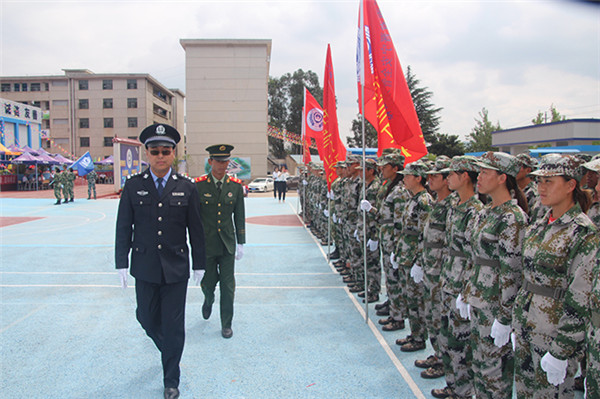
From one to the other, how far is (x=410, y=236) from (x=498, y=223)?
1.69 metres

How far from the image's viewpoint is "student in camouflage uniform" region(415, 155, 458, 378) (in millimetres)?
3881

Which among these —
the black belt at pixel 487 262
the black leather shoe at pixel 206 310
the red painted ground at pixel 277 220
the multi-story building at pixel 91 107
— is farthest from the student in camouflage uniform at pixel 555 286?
the multi-story building at pixel 91 107

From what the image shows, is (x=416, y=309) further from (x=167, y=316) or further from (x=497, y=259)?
(x=167, y=316)

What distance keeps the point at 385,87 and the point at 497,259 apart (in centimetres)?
280

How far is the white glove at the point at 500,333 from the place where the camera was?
282 cm

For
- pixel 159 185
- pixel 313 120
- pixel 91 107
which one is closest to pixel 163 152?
pixel 159 185

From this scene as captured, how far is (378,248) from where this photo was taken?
629 cm

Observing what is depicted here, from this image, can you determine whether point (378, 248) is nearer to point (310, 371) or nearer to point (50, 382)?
point (310, 371)

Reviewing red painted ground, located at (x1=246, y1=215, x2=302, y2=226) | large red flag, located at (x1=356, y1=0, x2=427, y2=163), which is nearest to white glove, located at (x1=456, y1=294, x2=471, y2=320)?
large red flag, located at (x1=356, y1=0, x2=427, y2=163)

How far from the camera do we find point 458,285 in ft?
11.0

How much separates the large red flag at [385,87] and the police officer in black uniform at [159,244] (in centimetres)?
253

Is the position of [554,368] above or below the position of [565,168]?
below

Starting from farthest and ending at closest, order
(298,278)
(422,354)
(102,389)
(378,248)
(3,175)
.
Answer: (3,175)
(298,278)
(378,248)
(422,354)
(102,389)

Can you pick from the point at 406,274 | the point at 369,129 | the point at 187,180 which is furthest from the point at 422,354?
the point at 369,129
